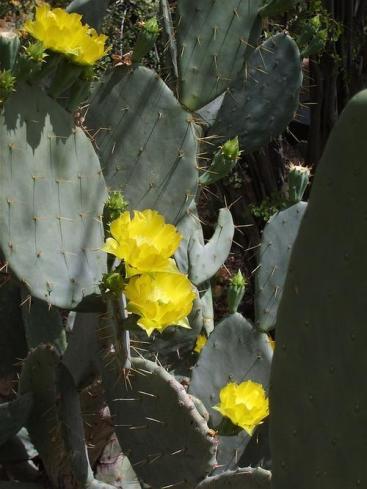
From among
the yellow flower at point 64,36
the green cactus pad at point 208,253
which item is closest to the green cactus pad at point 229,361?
the green cactus pad at point 208,253

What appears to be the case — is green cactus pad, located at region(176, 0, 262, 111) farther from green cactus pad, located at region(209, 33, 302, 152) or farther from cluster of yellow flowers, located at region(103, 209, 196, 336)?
cluster of yellow flowers, located at region(103, 209, 196, 336)

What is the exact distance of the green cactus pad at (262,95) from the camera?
261cm

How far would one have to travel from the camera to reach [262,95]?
8.78 ft

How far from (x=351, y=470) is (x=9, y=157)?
88cm

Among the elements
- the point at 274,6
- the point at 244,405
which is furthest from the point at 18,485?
the point at 274,6

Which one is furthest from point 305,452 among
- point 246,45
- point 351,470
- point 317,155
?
point 317,155

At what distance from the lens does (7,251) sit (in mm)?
1613

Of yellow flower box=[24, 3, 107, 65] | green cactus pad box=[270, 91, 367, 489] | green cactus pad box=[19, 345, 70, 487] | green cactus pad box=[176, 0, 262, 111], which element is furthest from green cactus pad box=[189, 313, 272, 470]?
green cactus pad box=[270, 91, 367, 489]

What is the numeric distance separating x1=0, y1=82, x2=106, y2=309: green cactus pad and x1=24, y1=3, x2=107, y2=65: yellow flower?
11 cm

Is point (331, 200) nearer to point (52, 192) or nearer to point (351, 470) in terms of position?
point (351, 470)

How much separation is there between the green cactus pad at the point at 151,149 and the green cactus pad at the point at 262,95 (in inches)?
21.5

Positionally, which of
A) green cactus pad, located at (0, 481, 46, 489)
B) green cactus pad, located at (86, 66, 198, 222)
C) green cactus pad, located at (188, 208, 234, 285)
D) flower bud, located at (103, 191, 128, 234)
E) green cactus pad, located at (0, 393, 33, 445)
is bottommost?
green cactus pad, located at (0, 481, 46, 489)

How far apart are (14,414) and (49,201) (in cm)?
46

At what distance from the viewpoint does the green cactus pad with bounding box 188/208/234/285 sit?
2203mm
